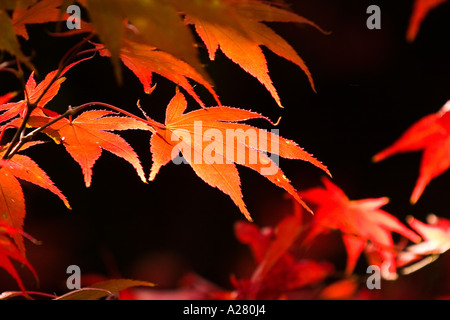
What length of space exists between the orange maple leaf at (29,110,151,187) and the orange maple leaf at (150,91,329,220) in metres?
0.03

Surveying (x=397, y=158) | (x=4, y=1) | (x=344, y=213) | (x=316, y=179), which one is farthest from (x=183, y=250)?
(x=4, y=1)

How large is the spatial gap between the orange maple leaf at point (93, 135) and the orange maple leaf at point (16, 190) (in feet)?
0.14

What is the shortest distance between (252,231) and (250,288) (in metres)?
0.20

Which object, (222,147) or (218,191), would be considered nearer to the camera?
(222,147)

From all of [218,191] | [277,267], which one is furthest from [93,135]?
[218,191]

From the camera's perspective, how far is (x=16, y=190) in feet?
1.73

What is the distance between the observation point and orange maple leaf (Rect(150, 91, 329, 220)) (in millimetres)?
505

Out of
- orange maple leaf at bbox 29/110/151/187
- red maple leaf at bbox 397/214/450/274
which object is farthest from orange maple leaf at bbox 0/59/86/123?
red maple leaf at bbox 397/214/450/274

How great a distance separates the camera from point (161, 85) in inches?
68.9

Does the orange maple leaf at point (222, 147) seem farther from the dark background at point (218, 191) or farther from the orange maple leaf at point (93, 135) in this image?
the dark background at point (218, 191)

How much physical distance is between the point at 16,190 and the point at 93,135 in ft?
0.33

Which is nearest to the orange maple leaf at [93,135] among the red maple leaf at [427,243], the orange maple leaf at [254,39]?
the orange maple leaf at [254,39]

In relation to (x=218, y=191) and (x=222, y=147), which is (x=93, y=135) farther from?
(x=218, y=191)

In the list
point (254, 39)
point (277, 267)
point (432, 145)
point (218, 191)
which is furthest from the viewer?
point (218, 191)
